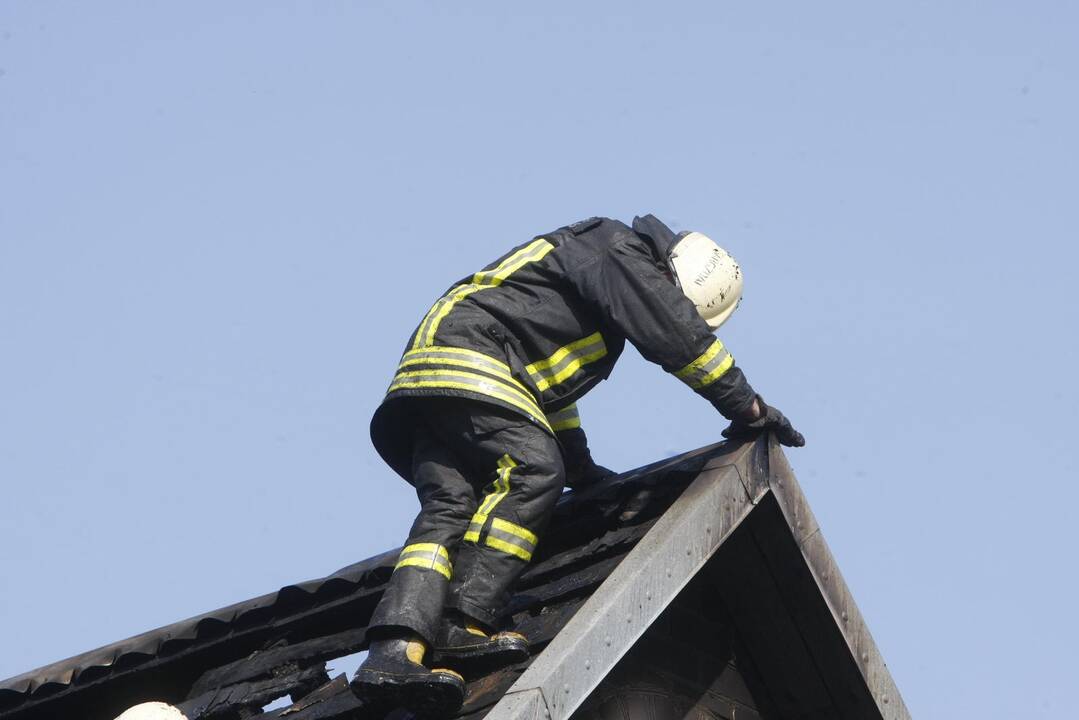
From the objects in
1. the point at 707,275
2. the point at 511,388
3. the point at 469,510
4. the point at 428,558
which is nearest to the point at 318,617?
the point at 469,510

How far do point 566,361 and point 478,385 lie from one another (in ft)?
1.39

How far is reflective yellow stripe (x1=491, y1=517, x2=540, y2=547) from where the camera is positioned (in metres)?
5.25

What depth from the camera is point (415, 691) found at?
4758 mm

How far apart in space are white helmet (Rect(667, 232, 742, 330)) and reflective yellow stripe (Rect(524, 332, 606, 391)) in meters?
0.36

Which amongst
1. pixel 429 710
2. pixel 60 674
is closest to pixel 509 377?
pixel 429 710

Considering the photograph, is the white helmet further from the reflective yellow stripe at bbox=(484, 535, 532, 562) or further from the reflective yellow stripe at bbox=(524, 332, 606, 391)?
the reflective yellow stripe at bbox=(484, 535, 532, 562)

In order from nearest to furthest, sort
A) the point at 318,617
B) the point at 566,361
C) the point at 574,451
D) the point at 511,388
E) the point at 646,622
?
the point at 646,622 < the point at 511,388 < the point at 566,361 < the point at 318,617 < the point at 574,451

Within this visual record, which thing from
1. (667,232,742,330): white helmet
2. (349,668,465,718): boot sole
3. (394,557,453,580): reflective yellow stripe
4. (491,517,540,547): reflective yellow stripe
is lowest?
(349,668,465,718): boot sole

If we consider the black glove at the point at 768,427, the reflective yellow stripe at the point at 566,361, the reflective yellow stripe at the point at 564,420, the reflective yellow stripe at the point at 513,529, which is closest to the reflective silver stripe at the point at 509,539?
the reflective yellow stripe at the point at 513,529

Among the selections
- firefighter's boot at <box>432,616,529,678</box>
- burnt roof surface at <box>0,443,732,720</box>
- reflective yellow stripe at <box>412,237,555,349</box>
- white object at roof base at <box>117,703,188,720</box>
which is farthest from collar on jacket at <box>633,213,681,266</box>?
white object at roof base at <box>117,703,188,720</box>

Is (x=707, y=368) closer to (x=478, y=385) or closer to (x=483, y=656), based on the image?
(x=478, y=385)

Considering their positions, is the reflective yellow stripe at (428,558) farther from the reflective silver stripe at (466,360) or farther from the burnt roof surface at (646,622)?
the reflective silver stripe at (466,360)

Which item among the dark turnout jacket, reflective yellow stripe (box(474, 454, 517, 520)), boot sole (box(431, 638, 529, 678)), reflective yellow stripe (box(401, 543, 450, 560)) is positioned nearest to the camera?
boot sole (box(431, 638, 529, 678))

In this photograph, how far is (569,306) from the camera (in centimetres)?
579
